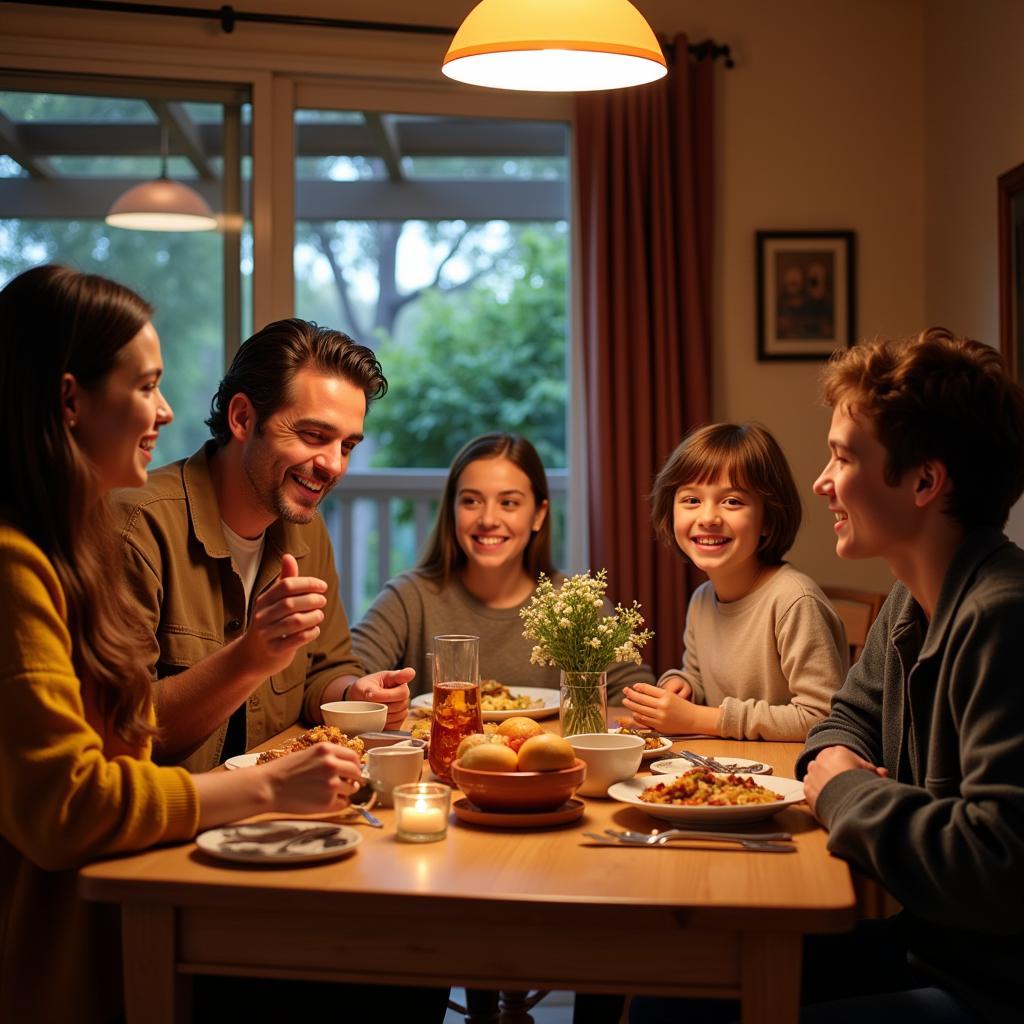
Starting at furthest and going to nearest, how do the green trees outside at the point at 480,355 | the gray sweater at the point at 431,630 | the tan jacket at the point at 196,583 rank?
1. the green trees outside at the point at 480,355
2. the gray sweater at the point at 431,630
3. the tan jacket at the point at 196,583

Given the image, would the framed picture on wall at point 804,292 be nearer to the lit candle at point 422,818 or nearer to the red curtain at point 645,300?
the red curtain at point 645,300

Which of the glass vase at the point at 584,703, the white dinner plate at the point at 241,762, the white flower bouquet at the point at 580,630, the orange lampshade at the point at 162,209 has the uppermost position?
the orange lampshade at the point at 162,209

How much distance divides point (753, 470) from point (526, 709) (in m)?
0.67

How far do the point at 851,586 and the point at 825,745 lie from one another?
2.43 metres

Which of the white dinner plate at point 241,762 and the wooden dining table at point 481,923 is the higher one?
the white dinner plate at point 241,762

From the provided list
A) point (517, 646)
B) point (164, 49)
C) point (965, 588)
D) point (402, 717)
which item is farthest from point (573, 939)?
point (164, 49)

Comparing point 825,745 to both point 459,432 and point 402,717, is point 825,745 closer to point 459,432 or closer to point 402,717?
point 402,717

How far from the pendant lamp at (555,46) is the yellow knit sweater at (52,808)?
1.16 m

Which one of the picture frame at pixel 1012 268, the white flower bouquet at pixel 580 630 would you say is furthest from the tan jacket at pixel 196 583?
the picture frame at pixel 1012 268

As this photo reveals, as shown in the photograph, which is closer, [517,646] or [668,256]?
[517,646]

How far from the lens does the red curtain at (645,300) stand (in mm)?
3938

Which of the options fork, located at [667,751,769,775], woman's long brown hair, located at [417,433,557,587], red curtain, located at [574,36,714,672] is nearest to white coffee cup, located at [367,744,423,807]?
fork, located at [667,751,769,775]

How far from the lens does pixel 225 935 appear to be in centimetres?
136

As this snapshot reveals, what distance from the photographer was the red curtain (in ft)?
12.9
